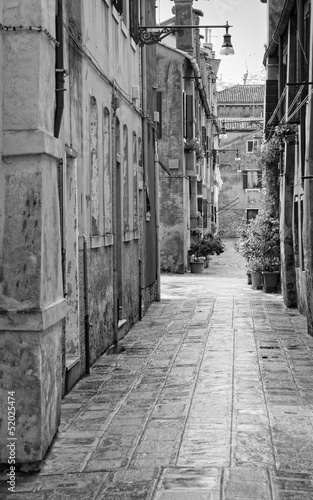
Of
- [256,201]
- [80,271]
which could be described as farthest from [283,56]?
[256,201]

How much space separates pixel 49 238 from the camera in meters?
7.56

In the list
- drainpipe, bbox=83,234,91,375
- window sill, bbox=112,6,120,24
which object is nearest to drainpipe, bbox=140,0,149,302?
window sill, bbox=112,6,120,24

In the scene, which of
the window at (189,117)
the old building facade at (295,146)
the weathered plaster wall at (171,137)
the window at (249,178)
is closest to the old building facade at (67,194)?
the old building facade at (295,146)

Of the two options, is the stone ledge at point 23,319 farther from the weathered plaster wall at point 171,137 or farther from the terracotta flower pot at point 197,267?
the terracotta flower pot at point 197,267

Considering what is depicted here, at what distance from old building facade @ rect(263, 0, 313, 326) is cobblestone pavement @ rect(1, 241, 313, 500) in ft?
8.17

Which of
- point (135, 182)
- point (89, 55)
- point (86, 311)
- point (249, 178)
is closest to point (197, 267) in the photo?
point (135, 182)

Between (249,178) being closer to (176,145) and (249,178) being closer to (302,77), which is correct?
(176,145)

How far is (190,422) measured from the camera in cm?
879

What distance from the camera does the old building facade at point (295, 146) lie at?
15750mm

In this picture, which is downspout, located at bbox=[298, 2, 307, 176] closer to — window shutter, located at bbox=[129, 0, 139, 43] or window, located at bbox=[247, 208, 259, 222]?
window shutter, located at bbox=[129, 0, 139, 43]

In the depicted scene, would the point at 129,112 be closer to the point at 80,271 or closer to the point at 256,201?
the point at 80,271

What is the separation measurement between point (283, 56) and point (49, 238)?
17493 mm

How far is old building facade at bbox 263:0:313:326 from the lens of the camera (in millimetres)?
15750

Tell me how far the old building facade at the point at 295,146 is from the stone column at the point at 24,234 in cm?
861
